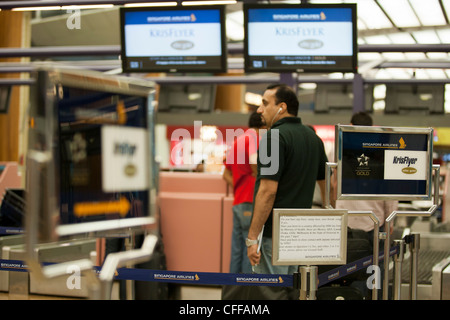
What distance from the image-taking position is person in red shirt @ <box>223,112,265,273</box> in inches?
168

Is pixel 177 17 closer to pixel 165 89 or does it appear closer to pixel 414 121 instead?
pixel 165 89

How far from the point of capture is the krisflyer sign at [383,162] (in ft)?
10.6

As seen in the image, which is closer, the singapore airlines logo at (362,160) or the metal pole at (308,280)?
the metal pole at (308,280)

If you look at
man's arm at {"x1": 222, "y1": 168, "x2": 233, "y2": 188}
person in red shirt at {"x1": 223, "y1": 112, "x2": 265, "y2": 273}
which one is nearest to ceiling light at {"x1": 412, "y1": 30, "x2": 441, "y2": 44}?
man's arm at {"x1": 222, "y1": 168, "x2": 233, "y2": 188}

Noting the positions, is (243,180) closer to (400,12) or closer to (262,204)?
(262,204)

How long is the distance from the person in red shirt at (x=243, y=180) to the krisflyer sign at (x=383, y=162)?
3.63ft

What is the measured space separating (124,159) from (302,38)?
3734 millimetres

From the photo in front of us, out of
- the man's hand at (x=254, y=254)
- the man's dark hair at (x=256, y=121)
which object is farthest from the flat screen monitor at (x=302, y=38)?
the man's hand at (x=254, y=254)

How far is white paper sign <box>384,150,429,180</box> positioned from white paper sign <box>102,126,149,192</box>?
6.22 ft

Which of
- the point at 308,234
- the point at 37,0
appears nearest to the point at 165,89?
the point at 37,0

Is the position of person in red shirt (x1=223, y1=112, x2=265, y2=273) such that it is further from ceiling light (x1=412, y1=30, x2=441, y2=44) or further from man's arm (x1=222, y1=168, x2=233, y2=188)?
ceiling light (x1=412, y1=30, x2=441, y2=44)

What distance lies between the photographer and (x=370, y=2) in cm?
1412

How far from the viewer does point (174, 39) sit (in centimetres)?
541

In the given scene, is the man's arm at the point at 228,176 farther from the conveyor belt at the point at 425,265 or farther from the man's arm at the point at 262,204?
the conveyor belt at the point at 425,265
